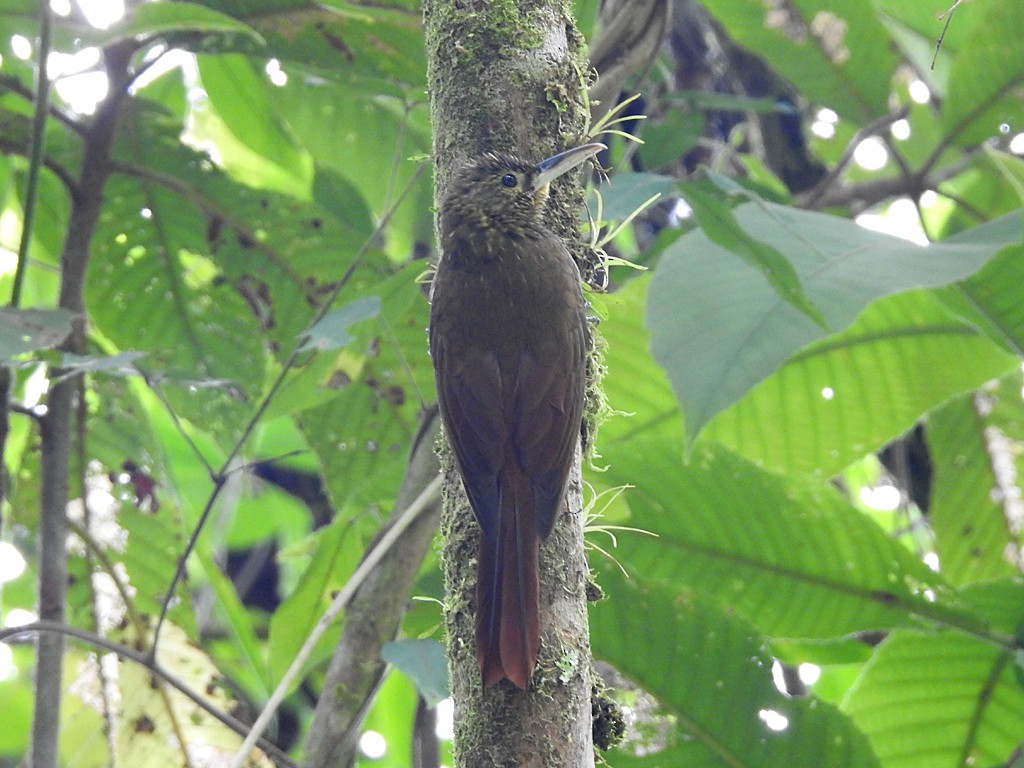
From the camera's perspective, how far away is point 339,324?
2.29m

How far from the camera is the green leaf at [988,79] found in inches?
134

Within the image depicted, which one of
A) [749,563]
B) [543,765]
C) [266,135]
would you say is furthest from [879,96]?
[543,765]

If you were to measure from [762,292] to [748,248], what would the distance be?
180mm

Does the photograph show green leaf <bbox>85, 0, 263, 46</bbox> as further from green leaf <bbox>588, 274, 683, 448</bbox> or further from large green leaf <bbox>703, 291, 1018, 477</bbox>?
large green leaf <bbox>703, 291, 1018, 477</bbox>

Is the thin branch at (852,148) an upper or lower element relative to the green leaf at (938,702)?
upper

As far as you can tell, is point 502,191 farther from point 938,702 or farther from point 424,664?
point 938,702

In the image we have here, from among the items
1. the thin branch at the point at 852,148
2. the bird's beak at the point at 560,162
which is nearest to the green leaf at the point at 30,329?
the bird's beak at the point at 560,162

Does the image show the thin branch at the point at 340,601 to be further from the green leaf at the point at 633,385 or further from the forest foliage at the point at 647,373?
the green leaf at the point at 633,385

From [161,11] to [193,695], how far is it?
4.64ft

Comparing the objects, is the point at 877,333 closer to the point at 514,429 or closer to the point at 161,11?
the point at 514,429

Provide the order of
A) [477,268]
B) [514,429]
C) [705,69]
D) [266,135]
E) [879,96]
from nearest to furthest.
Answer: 1. [514,429]
2. [477,268]
3. [879,96]
4. [266,135]
5. [705,69]

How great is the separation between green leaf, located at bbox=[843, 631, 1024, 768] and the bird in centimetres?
120

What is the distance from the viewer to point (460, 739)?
65.6 inches

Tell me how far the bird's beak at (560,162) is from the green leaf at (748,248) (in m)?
0.26
